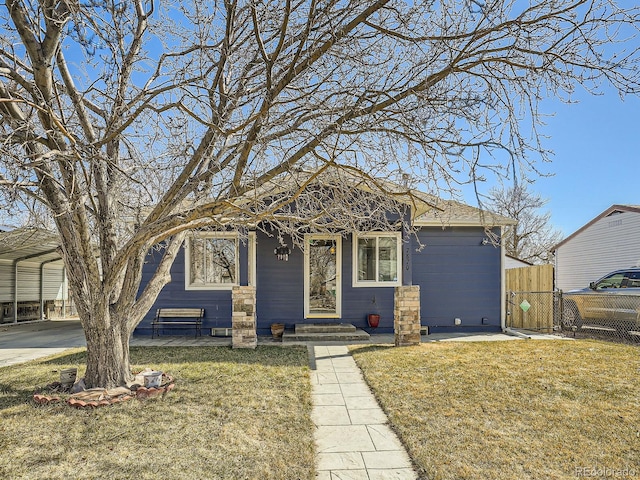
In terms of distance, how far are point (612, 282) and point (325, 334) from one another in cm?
743

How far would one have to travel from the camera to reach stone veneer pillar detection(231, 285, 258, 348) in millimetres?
7484

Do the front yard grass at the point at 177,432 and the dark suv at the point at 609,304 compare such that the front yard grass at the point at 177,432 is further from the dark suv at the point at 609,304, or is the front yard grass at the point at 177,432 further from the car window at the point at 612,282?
the car window at the point at 612,282

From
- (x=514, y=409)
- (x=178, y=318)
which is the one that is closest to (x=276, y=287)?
(x=178, y=318)

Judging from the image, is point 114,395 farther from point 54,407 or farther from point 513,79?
point 513,79

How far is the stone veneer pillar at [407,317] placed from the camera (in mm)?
7504

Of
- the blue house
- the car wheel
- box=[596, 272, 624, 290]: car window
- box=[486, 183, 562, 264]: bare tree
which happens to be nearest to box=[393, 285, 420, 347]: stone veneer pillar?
the blue house

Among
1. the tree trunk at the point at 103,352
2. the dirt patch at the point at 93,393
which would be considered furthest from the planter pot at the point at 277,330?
the tree trunk at the point at 103,352

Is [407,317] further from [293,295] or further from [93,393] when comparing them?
[93,393]

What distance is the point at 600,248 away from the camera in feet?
55.1

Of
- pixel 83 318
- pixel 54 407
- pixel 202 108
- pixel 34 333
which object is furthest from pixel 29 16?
pixel 34 333

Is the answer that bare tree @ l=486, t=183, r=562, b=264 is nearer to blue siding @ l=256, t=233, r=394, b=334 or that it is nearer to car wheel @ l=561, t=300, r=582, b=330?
car wheel @ l=561, t=300, r=582, b=330

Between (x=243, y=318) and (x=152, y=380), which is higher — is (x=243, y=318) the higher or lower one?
the higher one

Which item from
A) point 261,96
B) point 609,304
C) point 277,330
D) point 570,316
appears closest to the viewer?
point 261,96

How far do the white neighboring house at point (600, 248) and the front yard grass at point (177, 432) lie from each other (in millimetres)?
15775
